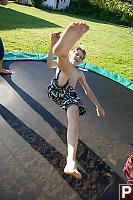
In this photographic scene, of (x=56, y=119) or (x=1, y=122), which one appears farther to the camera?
(x=56, y=119)

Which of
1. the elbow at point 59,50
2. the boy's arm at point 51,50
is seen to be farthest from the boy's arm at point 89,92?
the elbow at point 59,50

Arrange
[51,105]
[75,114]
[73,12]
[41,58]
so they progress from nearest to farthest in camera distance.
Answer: [75,114] → [51,105] → [41,58] → [73,12]

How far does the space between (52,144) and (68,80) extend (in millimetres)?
516

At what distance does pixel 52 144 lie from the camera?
1288mm

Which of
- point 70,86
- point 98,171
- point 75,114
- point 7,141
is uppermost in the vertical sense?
point 70,86

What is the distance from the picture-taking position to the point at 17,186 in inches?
38.6

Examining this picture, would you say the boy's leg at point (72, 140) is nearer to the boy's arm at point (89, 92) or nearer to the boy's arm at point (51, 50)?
the boy's arm at point (89, 92)

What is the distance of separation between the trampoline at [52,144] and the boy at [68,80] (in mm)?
241

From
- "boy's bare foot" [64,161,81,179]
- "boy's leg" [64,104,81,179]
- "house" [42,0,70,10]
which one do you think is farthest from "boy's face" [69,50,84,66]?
"house" [42,0,70,10]

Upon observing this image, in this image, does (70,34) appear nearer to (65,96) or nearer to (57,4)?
(65,96)

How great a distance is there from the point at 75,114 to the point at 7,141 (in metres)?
0.57

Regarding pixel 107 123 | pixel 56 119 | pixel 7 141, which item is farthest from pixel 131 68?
pixel 7 141

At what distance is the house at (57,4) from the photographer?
12662 millimetres

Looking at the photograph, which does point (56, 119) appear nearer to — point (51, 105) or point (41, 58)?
point (51, 105)
